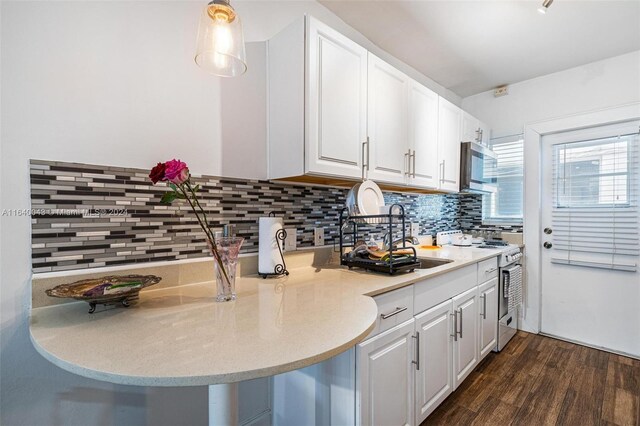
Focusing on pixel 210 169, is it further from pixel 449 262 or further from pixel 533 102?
pixel 533 102

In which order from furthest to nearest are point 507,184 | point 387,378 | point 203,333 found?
point 507,184
point 387,378
point 203,333

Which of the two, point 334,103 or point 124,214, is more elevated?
point 334,103

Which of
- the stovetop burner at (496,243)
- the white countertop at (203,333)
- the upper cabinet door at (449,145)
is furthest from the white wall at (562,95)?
the white countertop at (203,333)

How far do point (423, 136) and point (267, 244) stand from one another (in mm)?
1438

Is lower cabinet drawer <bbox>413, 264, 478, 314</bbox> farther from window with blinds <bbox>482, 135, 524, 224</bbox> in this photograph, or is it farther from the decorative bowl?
window with blinds <bbox>482, 135, 524, 224</bbox>

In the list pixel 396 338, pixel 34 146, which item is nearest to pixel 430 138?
pixel 396 338

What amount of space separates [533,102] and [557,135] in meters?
0.41

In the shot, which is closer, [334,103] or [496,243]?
[334,103]

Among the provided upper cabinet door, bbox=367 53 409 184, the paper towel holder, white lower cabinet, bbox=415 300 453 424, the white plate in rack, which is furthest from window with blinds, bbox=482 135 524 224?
the paper towel holder

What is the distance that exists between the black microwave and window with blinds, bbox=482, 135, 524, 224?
0.49 ft

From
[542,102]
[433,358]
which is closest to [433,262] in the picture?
[433,358]

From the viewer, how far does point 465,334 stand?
6.16 ft

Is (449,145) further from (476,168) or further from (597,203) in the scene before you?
(597,203)

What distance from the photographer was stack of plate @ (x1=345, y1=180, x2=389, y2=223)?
1.63m
